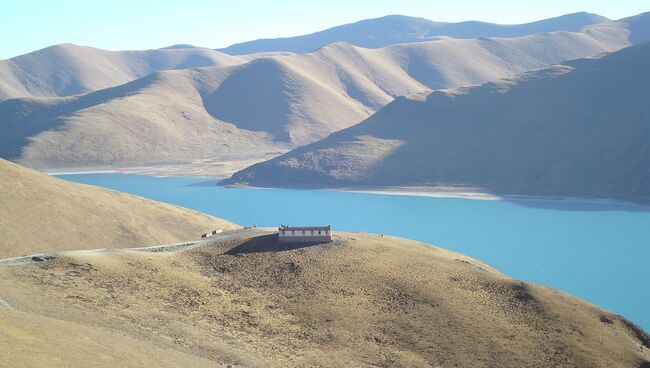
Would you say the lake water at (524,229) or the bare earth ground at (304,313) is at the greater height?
the bare earth ground at (304,313)

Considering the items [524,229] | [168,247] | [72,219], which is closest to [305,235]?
[168,247]

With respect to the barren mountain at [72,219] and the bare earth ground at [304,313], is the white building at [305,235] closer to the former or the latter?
the bare earth ground at [304,313]

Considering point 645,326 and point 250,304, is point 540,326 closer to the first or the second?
point 250,304

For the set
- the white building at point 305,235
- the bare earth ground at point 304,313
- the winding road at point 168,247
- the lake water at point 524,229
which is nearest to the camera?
the bare earth ground at point 304,313

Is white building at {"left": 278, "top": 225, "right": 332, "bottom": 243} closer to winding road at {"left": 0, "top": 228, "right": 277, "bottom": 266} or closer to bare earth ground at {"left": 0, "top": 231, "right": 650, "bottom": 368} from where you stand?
bare earth ground at {"left": 0, "top": 231, "right": 650, "bottom": 368}

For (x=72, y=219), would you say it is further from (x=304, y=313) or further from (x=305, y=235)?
(x=304, y=313)

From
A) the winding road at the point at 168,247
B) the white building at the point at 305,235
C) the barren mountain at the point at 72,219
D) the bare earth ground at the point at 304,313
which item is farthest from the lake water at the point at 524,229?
the barren mountain at the point at 72,219
